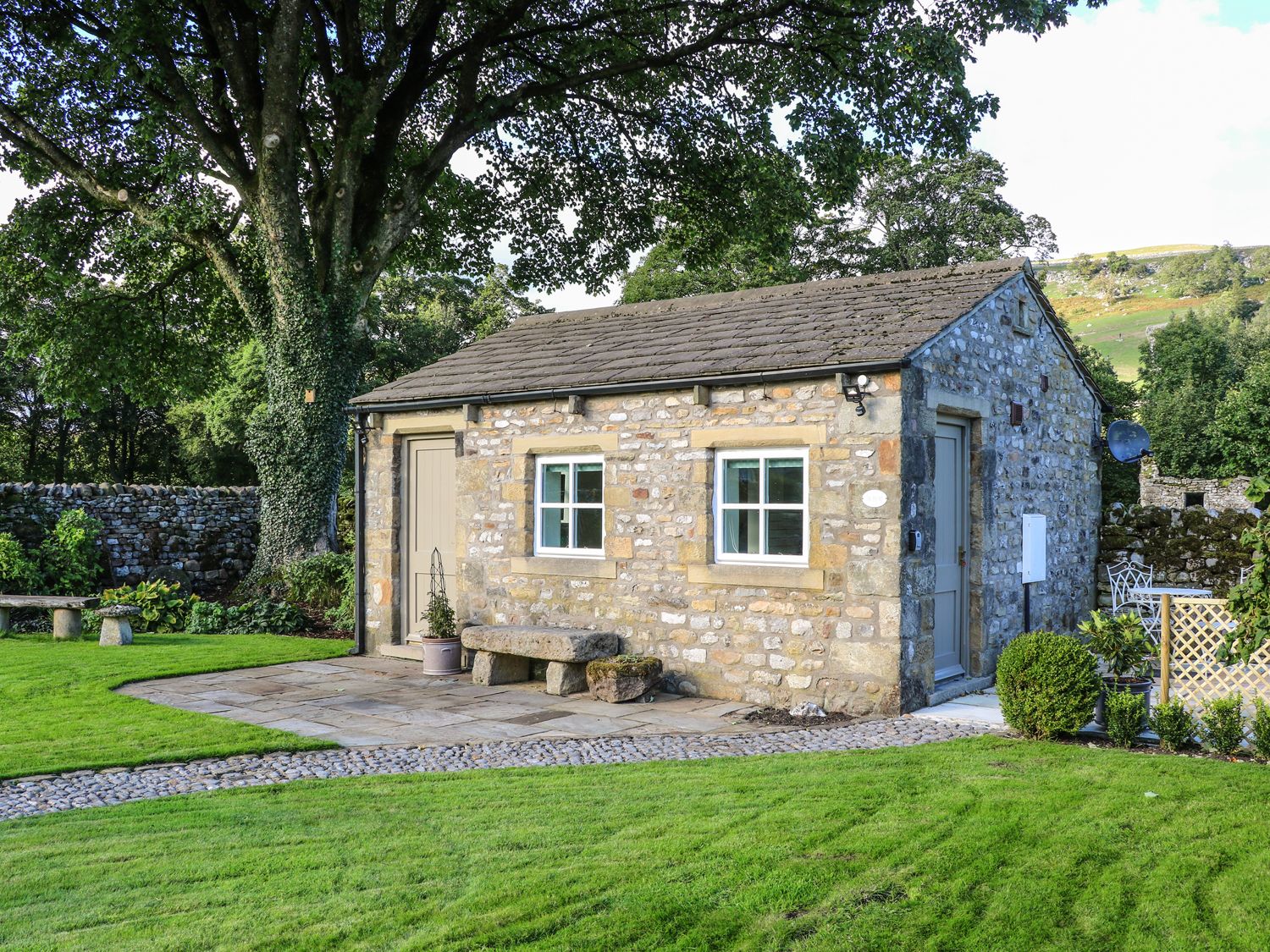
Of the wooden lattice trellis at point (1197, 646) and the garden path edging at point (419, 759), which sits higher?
the wooden lattice trellis at point (1197, 646)

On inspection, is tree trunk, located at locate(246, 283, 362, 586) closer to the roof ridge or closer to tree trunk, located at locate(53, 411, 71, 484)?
the roof ridge

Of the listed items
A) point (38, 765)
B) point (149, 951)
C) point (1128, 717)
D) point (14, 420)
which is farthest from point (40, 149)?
point (14, 420)

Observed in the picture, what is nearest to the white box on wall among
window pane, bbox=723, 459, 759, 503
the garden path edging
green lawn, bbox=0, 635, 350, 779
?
the garden path edging

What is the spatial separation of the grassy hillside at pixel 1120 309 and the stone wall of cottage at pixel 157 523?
187 ft

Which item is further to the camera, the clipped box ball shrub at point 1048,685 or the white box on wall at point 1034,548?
the white box on wall at point 1034,548

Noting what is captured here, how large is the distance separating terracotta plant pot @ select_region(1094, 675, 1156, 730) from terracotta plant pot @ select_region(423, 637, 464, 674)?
666cm

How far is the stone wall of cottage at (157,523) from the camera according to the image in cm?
1700

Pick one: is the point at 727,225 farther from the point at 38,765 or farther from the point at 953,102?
the point at 38,765

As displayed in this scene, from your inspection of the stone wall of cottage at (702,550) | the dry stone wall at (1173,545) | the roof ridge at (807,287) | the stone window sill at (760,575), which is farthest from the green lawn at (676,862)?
the dry stone wall at (1173,545)

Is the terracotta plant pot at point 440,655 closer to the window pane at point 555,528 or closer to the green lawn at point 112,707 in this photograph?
the window pane at point 555,528

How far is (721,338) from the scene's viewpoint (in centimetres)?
1102

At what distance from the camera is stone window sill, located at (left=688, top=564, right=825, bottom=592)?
30.2 ft

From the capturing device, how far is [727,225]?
67.7ft

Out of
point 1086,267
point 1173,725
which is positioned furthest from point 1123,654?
point 1086,267
